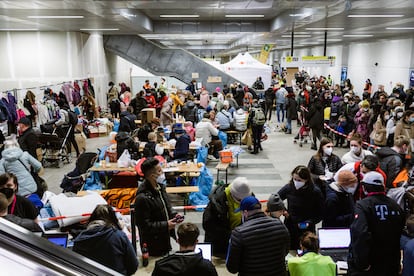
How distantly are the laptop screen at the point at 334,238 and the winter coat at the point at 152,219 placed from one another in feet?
5.07

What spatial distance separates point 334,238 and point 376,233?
0.78 metres

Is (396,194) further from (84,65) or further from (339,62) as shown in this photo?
(339,62)

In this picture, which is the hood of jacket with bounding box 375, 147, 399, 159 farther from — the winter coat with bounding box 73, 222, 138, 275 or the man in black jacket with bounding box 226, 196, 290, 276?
the winter coat with bounding box 73, 222, 138, 275

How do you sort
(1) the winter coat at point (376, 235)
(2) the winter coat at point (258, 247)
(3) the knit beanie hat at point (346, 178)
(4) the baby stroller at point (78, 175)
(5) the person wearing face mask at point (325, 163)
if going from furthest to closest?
Answer: (4) the baby stroller at point (78, 175)
(5) the person wearing face mask at point (325, 163)
(3) the knit beanie hat at point (346, 178)
(1) the winter coat at point (376, 235)
(2) the winter coat at point (258, 247)

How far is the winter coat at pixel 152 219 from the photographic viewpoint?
3913 mm

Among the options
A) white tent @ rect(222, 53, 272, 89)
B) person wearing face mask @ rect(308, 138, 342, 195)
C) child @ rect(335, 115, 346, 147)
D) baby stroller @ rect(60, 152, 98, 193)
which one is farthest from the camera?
white tent @ rect(222, 53, 272, 89)

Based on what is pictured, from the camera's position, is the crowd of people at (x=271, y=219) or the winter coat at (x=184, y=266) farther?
the crowd of people at (x=271, y=219)

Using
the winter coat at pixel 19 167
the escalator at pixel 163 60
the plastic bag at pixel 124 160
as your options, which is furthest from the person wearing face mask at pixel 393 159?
the escalator at pixel 163 60

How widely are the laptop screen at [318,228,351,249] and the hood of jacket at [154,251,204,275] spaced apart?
1.91 meters

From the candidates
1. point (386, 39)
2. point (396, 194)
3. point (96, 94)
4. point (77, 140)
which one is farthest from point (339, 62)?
point (396, 194)

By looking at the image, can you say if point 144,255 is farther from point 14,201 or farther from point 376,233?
point 376,233

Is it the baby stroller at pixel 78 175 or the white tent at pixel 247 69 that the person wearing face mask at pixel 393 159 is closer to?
the baby stroller at pixel 78 175

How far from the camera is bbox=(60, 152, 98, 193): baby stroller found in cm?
755

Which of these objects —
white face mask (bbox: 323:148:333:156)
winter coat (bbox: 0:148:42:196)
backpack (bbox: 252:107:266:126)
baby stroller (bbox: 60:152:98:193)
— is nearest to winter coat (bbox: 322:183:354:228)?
white face mask (bbox: 323:148:333:156)
